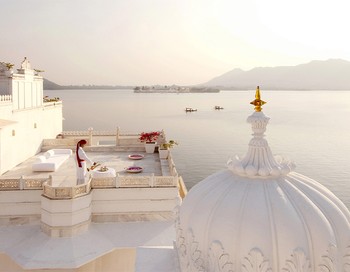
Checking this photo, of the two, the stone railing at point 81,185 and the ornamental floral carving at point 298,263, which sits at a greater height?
the ornamental floral carving at point 298,263

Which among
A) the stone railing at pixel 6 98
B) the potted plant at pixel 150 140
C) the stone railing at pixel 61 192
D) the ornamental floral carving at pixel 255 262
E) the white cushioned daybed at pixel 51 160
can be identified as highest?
the stone railing at pixel 6 98

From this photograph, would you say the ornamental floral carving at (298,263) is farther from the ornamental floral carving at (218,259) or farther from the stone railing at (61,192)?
the stone railing at (61,192)

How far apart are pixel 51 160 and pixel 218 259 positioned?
690 inches

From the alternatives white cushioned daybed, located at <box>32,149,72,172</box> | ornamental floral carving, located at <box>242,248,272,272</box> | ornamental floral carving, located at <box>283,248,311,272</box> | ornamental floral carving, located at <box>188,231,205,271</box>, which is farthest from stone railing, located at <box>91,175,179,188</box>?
ornamental floral carving, located at <box>283,248,311,272</box>

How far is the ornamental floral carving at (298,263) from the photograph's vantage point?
6.44 metres

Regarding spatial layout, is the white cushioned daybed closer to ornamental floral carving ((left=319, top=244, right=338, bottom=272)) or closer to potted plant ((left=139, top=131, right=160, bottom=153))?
potted plant ((left=139, top=131, right=160, bottom=153))

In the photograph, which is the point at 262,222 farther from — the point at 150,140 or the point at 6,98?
the point at 150,140

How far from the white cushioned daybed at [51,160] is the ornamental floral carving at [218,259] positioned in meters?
15.7

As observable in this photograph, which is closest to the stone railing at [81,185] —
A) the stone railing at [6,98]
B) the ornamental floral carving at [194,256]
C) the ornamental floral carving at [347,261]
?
the stone railing at [6,98]

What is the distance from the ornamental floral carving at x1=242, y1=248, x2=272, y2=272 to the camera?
643 cm

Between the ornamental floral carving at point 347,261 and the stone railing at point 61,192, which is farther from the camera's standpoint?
the stone railing at point 61,192

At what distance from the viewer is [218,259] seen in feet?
22.4

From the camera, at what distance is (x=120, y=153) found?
26750 mm

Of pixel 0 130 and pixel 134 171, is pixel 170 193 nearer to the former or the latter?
pixel 134 171
